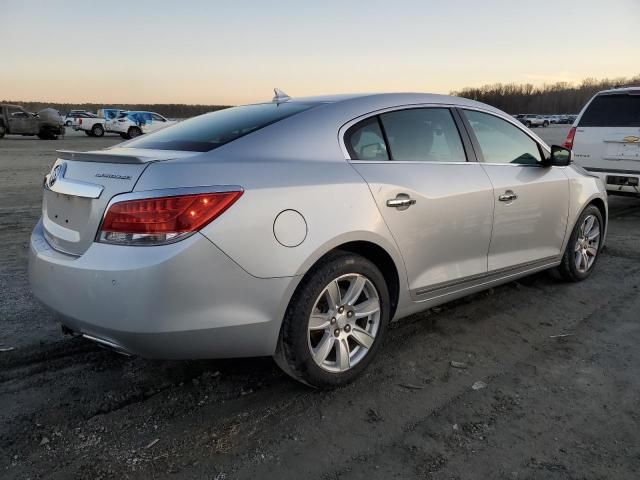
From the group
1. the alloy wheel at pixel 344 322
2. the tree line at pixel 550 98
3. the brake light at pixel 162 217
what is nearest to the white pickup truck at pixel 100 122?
the alloy wheel at pixel 344 322

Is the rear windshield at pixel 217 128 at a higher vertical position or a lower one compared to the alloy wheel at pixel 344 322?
higher

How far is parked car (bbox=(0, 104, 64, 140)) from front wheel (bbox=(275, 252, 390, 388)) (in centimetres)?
3063

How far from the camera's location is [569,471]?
2.36 meters

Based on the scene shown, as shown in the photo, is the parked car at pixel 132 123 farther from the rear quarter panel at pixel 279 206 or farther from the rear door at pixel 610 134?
the rear quarter panel at pixel 279 206

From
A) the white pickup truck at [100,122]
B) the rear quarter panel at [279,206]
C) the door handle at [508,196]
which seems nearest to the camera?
the rear quarter panel at [279,206]

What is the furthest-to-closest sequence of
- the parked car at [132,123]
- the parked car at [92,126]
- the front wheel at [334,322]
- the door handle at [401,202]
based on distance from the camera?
the parked car at [92,126]
the parked car at [132,123]
the door handle at [401,202]
the front wheel at [334,322]

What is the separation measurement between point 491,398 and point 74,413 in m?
2.16

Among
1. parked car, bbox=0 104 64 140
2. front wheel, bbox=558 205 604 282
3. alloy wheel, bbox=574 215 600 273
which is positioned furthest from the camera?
parked car, bbox=0 104 64 140

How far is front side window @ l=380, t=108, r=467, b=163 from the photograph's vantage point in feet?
11.0

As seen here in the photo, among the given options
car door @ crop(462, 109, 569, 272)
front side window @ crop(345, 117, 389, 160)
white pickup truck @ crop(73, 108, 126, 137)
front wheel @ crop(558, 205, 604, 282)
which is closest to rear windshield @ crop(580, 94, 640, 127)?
front wheel @ crop(558, 205, 604, 282)

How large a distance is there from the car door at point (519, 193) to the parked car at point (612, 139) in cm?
390

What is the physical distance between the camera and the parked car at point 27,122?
2909cm

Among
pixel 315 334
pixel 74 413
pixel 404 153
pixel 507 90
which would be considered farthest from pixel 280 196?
pixel 507 90

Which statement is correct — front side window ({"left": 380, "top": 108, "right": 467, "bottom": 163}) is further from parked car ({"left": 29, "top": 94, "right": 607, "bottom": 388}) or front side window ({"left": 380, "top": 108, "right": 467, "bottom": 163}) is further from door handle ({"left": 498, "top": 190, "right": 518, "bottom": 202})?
door handle ({"left": 498, "top": 190, "right": 518, "bottom": 202})
